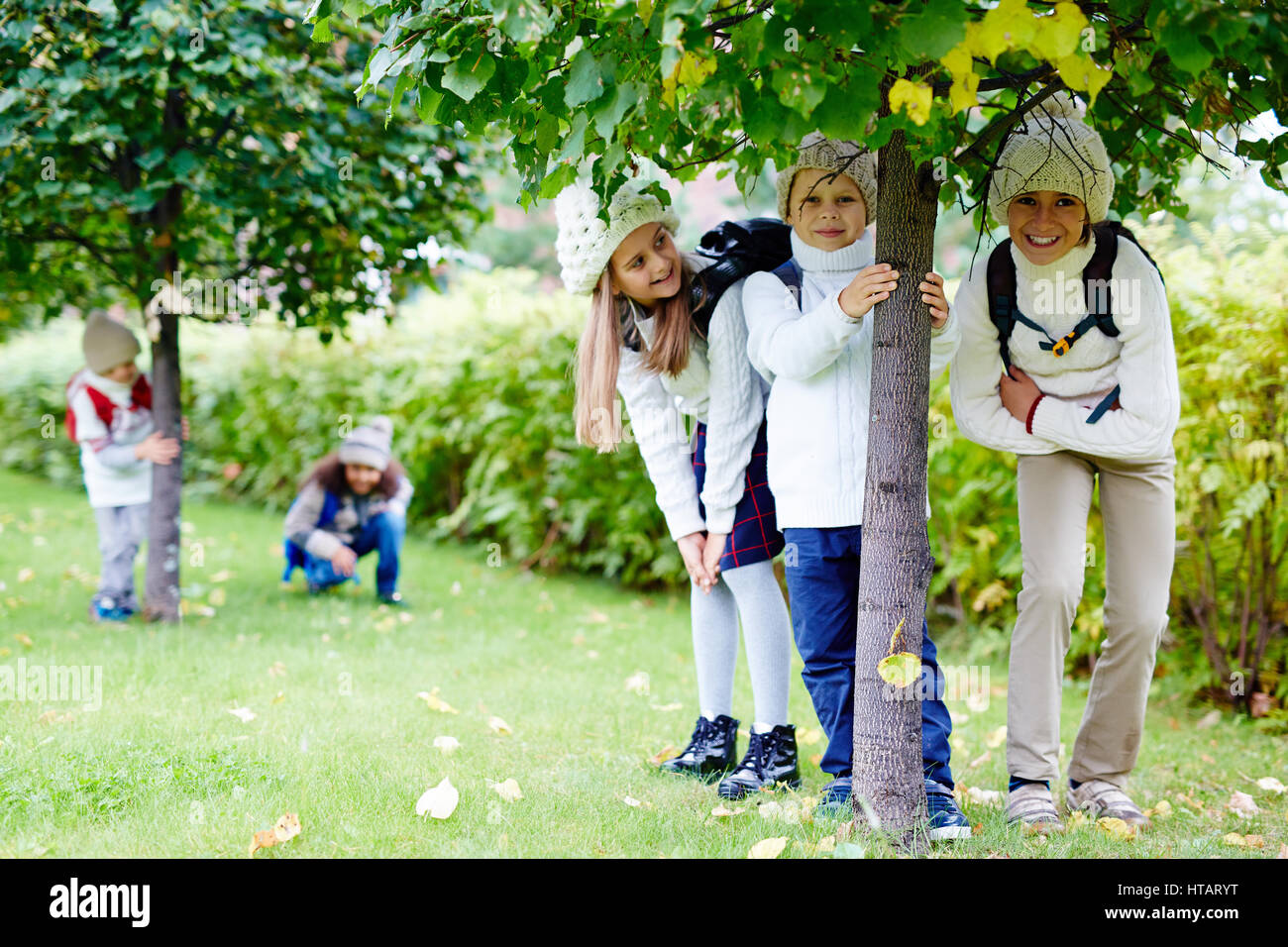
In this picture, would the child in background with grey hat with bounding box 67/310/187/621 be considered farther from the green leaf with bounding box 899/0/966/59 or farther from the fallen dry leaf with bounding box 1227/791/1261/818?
the fallen dry leaf with bounding box 1227/791/1261/818

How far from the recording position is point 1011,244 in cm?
306

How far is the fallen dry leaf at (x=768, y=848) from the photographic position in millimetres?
2428

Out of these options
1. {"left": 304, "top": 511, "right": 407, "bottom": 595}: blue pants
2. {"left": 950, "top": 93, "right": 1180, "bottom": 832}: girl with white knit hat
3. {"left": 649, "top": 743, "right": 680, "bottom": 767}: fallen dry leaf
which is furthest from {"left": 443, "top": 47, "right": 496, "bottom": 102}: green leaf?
{"left": 304, "top": 511, "right": 407, "bottom": 595}: blue pants

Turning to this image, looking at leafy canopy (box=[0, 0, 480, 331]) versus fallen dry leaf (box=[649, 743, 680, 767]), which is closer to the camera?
fallen dry leaf (box=[649, 743, 680, 767])

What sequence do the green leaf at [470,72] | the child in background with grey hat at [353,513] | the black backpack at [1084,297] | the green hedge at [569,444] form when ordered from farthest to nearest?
the child in background with grey hat at [353,513], the green hedge at [569,444], the black backpack at [1084,297], the green leaf at [470,72]

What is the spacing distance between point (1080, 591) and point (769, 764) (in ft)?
3.35

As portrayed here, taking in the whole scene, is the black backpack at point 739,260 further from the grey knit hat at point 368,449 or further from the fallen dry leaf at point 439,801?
the grey knit hat at point 368,449

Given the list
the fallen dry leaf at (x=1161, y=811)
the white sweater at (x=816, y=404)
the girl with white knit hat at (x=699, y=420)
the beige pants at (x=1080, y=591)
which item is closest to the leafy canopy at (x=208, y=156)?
the girl with white knit hat at (x=699, y=420)

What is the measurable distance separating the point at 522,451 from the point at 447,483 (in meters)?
1.49

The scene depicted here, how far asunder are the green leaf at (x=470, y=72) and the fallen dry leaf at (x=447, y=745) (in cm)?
208

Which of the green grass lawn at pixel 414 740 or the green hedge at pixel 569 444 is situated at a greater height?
the green hedge at pixel 569 444

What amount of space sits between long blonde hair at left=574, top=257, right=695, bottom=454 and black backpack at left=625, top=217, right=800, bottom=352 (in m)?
0.04

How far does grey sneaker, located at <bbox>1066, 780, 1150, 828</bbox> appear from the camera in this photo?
3.03m
